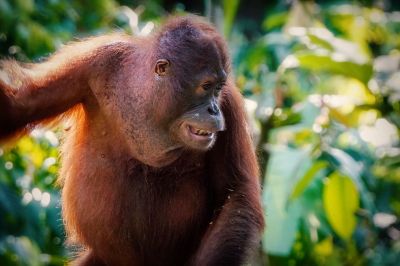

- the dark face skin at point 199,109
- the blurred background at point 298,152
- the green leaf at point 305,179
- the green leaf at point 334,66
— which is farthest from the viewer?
the green leaf at point 334,66

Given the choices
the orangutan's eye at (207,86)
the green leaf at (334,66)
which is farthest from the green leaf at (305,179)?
the orangutan's eye at (207,86)

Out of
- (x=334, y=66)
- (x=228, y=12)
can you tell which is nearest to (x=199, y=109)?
(x=334, y=66)

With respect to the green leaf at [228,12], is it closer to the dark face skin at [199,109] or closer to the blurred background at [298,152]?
the blurred background at [298,152]

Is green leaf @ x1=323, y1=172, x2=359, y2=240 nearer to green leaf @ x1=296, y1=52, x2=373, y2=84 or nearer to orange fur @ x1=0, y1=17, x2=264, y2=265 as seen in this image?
green leaf @ x1=296, y1=52, x2=373, y2=84

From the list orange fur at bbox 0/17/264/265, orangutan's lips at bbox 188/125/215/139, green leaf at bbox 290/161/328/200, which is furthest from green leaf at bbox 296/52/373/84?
orangutan's lips at bbox 188/125/215/139

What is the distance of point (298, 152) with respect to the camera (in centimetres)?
446

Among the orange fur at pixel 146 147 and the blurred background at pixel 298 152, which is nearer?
the orange fur at pixel 146 147

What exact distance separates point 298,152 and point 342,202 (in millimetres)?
414

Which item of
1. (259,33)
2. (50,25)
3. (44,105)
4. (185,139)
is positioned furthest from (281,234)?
(259,33)

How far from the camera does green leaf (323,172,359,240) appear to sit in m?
4.23

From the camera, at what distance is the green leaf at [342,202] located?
423 centimetres

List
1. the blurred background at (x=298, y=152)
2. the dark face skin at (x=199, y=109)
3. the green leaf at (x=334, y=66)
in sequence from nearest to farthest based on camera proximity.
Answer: the dark face skin at (x=199, y=109) → the blurred background at (x=298, y=152) → the green leaf at (x=334, y=66)

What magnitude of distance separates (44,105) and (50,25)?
8.34 feet

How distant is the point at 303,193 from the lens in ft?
14.8
